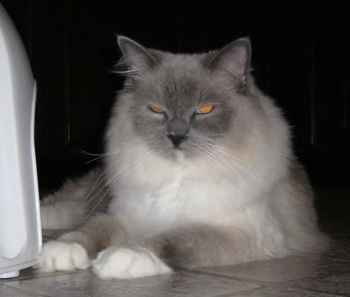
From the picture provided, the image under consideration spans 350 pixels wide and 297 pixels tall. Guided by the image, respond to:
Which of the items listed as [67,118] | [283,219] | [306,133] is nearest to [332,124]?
[306,133]

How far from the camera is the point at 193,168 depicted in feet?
6.91

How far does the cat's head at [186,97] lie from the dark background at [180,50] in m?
1.44

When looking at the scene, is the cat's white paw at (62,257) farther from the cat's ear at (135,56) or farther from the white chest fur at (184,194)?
the cat's ear at (135,56)

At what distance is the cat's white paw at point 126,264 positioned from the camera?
5.73 feet

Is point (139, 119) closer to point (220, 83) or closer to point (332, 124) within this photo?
point (220, 83)

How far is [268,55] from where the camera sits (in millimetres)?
4520

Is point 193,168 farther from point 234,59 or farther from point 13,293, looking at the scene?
point 13,293

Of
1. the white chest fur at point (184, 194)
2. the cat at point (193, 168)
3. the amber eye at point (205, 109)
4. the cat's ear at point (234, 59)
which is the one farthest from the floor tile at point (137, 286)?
the cat's ear at point (234, 59)

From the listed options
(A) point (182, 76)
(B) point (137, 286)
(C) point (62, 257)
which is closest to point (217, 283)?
(B) point (137, 286)

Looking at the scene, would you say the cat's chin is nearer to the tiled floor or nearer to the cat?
the cat

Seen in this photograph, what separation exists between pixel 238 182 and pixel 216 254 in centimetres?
24

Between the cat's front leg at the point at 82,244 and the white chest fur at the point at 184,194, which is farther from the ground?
the white chest fur at the point at 184,194

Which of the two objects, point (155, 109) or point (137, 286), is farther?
point (155, 109)

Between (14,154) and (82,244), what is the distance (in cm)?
46
